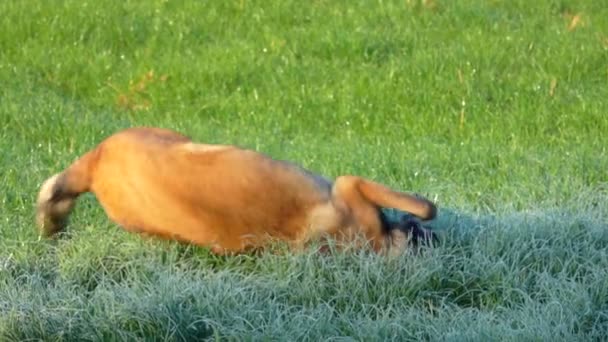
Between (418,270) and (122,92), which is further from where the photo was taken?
(122,92)

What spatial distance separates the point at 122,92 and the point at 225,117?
3.30 ft

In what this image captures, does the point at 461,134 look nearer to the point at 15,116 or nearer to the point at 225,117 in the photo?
the point at 225,117

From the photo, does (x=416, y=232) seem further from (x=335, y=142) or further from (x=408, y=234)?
(x=335, y=142)

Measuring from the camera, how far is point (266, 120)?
9.40 meters

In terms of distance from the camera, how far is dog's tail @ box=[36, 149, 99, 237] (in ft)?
19.4

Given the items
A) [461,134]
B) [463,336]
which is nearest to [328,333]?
[463,336]

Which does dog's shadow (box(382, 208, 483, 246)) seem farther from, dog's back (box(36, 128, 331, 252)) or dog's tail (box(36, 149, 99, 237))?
dog's tail (box(36, 149, 99, 237))

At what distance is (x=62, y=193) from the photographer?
236 inches

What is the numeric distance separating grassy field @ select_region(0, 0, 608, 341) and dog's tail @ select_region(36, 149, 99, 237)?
0.31 feet

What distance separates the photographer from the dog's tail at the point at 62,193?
5.93 metres

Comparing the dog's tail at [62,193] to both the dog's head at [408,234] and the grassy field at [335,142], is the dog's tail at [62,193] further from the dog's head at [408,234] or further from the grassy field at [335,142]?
the dog's head at [408,234]

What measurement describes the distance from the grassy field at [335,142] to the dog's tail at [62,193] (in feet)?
0.31

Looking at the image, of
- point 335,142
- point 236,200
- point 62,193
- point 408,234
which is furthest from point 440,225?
point 335,142

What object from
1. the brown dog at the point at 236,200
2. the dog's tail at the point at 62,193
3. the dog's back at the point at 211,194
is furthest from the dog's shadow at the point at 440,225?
the dog's tail at the point at 62,193
